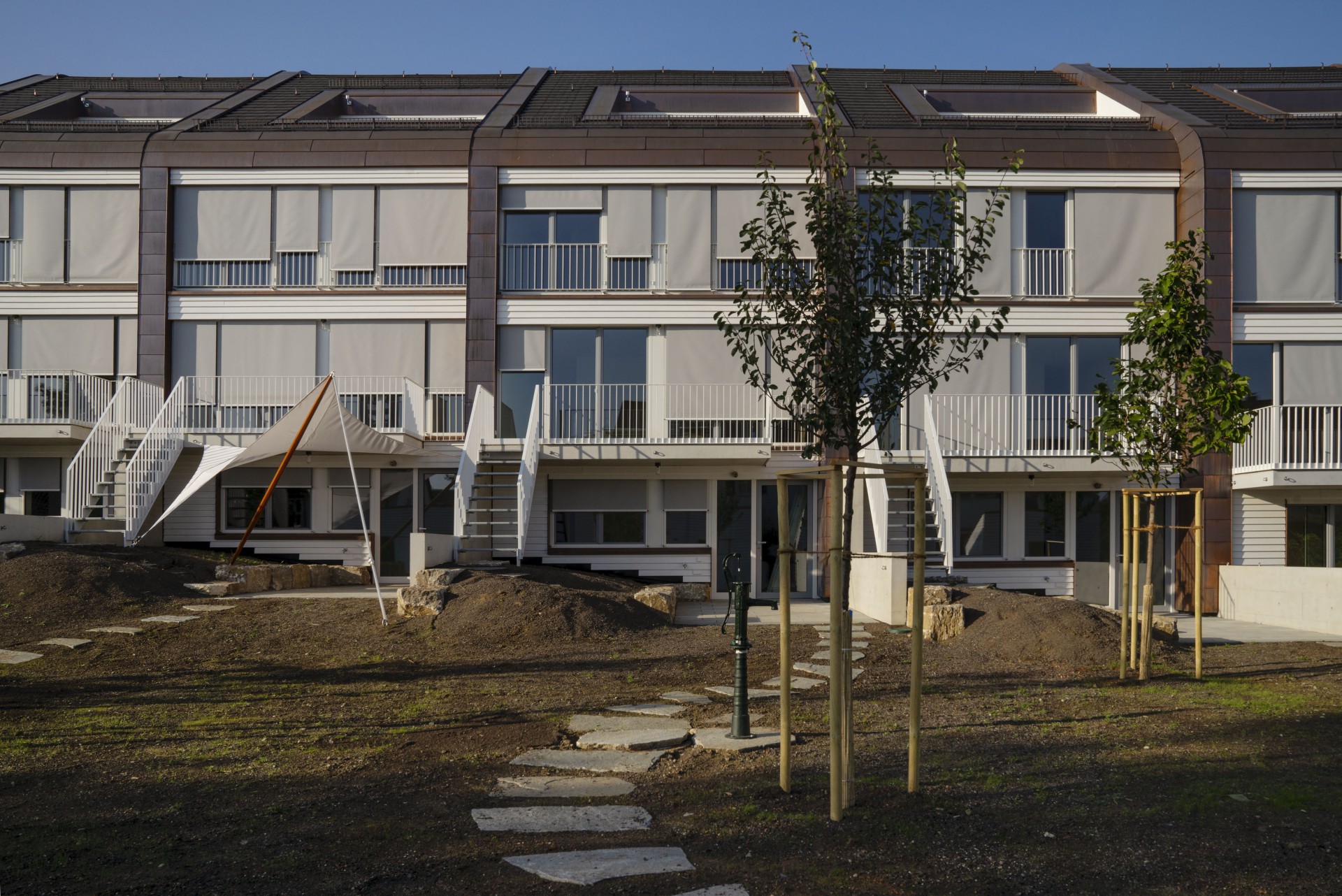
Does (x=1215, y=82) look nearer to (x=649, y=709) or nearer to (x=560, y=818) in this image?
(x=649, y=709)

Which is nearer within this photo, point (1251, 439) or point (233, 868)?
point (233, 868)

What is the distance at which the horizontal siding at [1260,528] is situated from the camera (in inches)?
727

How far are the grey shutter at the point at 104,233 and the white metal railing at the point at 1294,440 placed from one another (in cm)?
1935

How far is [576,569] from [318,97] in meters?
A: 12.3

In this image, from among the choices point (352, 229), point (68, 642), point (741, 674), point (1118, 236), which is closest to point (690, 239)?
point (352, 229)

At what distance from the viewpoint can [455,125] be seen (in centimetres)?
2134

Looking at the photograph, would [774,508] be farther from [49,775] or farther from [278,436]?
[49,775]

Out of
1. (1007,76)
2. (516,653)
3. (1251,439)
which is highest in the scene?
(1007,76)

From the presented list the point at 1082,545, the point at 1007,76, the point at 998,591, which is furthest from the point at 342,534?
the point at 1007,76

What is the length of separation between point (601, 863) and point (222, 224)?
17823 mm

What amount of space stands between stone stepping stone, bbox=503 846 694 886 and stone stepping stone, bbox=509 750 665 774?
1.55 m

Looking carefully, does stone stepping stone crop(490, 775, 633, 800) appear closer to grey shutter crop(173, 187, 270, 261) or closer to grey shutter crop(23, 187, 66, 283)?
grey shutter crop(173, 187, 270, 261)

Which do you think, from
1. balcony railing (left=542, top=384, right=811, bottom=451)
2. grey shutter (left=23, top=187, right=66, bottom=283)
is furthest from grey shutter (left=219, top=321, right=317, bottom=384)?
balcony railing (left=542, top=384, right=811, bottom=451)

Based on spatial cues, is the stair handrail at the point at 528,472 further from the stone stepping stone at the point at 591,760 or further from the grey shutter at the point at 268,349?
the stone stepping stone at the point at 591,760
